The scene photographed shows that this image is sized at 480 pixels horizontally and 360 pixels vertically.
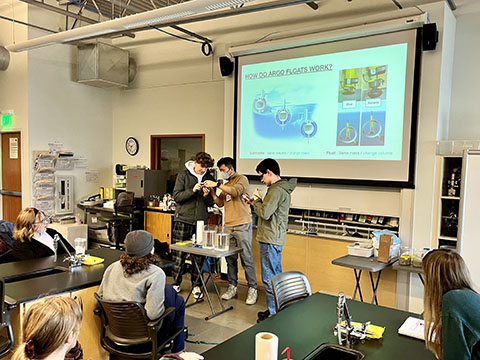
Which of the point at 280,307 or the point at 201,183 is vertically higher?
the point at 201,183

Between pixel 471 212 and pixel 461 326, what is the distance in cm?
243

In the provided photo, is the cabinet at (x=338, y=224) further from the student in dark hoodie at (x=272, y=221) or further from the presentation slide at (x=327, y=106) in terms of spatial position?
the student in dark hoodie at (x=272, y=221)

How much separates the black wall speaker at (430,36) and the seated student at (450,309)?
9.36ft

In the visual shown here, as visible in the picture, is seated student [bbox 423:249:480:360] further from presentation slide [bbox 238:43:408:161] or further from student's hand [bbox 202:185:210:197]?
student's hand [bbox 202:185:210:197]

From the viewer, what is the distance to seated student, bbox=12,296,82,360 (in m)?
1.41

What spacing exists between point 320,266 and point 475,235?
166cm

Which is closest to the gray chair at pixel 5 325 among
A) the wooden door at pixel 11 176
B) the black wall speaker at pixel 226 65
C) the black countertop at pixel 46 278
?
the black countertop at pixel 46 278

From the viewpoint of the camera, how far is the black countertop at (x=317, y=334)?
6.17 feet

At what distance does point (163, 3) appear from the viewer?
233 inches

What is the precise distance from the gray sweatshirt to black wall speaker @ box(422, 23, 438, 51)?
10.9ft

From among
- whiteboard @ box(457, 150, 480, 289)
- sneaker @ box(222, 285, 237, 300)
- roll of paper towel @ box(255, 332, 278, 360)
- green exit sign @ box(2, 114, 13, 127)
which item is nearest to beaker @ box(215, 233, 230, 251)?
sneaker @ box(222, 285, 237, 300)

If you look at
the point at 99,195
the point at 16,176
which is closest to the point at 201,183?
the point at 99,195

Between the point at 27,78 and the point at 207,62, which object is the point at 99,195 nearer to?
the point at 27,78

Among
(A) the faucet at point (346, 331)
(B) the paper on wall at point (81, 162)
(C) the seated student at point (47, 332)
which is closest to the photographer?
(C) the seated student at point (47, 332)
